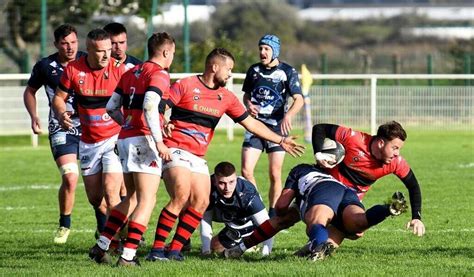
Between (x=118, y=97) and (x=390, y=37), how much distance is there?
162ft

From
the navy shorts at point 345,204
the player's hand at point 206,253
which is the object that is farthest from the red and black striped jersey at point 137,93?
the navy shorts at point 345,204

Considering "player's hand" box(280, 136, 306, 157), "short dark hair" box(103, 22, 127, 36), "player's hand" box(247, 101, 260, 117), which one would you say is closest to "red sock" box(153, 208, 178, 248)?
"player's hand" box(280, 136, 306, 157)

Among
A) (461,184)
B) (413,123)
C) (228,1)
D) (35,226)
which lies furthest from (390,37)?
(35,226)

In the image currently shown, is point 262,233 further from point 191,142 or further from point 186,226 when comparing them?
point 191,142

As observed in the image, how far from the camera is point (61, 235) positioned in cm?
1257

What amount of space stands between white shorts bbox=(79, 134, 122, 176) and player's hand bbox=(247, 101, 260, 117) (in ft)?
8.59

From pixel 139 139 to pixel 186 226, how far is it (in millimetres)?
1006

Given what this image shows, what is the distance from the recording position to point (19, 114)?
27953 millimetres

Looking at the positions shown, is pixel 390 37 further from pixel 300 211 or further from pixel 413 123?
pixel 300 211

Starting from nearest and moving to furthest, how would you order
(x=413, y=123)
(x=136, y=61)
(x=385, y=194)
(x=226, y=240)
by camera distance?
(x=226, y=240) < (x=136, y=61) < (x=385, y=194) < (x=413, y=123)

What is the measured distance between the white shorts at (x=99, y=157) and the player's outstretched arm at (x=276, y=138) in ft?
4.66

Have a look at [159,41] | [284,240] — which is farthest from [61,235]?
[159,41]

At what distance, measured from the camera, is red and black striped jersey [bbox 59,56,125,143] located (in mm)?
11406

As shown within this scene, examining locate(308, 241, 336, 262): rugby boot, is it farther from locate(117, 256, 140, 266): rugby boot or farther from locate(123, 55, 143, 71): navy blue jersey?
locate(123, 55, 143, 71): navy blue jersey
